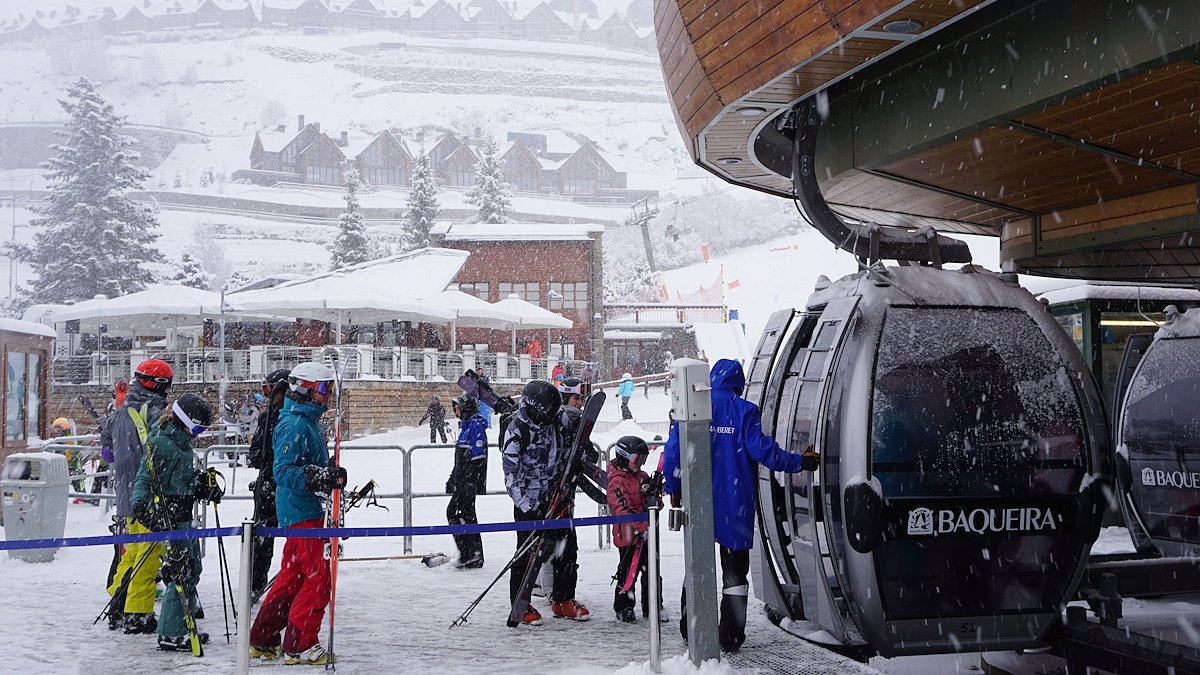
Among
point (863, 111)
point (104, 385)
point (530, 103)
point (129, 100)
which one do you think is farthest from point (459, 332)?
point (129, 100)

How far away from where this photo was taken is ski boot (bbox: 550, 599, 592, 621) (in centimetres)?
736

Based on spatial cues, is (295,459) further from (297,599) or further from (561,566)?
(561,566)

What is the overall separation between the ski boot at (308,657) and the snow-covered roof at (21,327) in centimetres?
1047

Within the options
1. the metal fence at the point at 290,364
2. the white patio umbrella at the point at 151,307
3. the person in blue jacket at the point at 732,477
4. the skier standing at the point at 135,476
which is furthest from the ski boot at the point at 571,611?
the white patio umbrella at the point at 151,307

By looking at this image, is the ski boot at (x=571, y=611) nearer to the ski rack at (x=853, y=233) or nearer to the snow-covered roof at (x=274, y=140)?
the ski rack at (x=853, y=233)

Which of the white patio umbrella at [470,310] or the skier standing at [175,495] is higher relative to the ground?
the white patio umbrella at [470,310]

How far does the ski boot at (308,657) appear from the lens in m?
6.06

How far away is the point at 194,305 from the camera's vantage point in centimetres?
2762

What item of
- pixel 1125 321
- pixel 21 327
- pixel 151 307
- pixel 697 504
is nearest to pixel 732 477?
pixel 697 504

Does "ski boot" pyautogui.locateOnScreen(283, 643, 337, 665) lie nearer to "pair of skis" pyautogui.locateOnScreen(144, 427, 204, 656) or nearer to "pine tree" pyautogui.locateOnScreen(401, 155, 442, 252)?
"pair of skis" pyautogui.locateOnScreen(144, 427, 204, 656)

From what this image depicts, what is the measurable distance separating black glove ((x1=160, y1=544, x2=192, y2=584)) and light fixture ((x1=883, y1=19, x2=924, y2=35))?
5.42 m

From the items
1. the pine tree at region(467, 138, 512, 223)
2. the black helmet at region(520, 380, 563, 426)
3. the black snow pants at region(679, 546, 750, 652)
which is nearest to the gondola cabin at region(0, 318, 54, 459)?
the black helmet at region(520, 380, 563, 426)

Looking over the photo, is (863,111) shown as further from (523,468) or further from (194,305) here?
(194,305)

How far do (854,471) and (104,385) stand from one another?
98.5 feet
